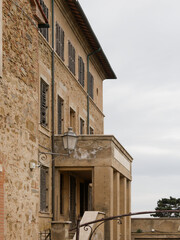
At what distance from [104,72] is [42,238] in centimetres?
1813

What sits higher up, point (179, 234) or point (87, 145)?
point (87, 145)

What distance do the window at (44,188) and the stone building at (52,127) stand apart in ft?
0.12

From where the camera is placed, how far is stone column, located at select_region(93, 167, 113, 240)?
25953 mm

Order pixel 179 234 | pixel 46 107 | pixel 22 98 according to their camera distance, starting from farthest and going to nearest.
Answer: pixel 179 234 → pixel 46 107 → pixel 22 98

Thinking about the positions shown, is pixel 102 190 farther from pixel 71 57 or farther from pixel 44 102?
pixel 71 57

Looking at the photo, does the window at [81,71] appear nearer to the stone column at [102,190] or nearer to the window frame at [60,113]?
the window frame at [60,113]

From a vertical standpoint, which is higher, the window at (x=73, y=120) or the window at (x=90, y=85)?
the window at (x=90, y=85)

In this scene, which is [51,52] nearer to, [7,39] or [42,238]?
[42,238]

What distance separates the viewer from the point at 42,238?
23.8m

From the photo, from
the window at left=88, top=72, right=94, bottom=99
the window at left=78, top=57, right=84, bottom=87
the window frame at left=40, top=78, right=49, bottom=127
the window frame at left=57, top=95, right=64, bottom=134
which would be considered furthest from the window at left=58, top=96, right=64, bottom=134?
the window at left=88, top=72, right=94, bottom=99

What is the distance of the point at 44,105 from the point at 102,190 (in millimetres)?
3755

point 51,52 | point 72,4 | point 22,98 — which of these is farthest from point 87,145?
point 22,98

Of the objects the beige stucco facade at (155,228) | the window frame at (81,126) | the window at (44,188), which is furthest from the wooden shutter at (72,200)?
the beige stucco facade at (155,228)

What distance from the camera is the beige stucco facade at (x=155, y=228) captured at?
132ft
